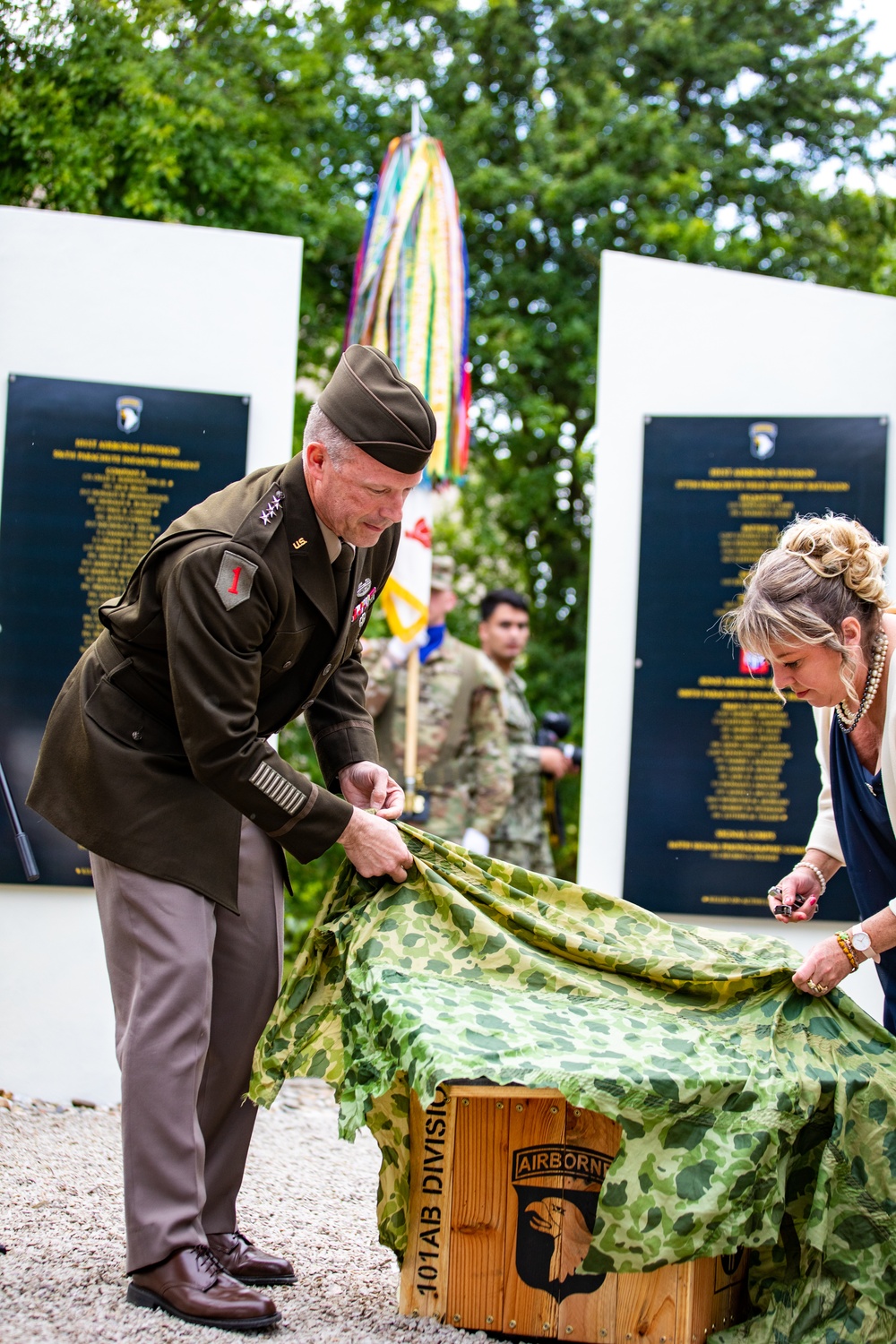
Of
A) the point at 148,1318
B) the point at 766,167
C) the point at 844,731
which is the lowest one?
the point at 148,1318

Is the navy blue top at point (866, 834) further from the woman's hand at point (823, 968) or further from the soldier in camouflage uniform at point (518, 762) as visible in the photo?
the soldier in camouflage uniform at point (518, 762)

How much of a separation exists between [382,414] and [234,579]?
43 centimetres

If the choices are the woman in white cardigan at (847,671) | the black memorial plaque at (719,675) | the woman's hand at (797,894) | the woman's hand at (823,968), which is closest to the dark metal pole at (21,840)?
the black memorial plaque at (719,675)

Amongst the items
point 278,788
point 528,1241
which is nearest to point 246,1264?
point 528,1241

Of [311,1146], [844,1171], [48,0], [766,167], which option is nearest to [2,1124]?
[311,1146]

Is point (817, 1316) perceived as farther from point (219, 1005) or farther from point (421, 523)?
point (421, 523)

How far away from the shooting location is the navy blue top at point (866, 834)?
2.75 meters

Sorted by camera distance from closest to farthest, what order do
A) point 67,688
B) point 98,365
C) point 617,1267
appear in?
point 617,1267 → point 67,688 → point 98,365

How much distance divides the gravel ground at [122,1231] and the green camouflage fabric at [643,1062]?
0.25 meters

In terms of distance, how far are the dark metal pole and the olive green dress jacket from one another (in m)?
1.82

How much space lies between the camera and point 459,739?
6250 millimetres

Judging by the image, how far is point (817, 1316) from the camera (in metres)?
2.39

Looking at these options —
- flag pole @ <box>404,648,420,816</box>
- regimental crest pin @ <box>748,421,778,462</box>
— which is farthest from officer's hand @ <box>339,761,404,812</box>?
flag pole @ <box>404,648,420,816</box>

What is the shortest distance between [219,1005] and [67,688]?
2.44ft
